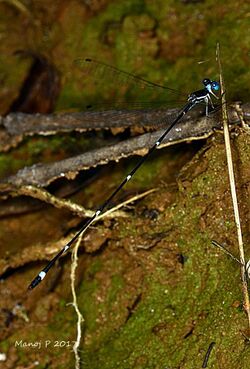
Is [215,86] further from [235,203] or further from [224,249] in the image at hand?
[224,249]

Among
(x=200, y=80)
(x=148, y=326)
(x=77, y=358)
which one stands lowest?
(x=77, y=358)

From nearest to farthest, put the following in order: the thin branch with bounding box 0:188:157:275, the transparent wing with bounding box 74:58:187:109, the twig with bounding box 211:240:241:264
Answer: the twig with bounding box 211:240:241:264, the thin branch with bounding box 0:188:157:275, the transparent wing with bounding box 74:58:187:109

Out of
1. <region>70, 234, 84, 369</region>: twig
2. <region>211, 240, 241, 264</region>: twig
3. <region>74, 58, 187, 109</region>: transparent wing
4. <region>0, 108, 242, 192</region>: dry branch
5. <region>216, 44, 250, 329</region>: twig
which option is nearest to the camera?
<region>216, 44, 250, 329</region>: twig

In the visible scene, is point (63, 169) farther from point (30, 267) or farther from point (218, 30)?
point (218, 30)

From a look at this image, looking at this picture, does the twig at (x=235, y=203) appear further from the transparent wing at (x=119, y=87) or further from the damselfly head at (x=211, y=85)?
the transparent wing at (x=119, y=87)

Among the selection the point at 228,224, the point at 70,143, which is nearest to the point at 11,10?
the point at 70,143

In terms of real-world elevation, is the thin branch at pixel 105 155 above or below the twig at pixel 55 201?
above

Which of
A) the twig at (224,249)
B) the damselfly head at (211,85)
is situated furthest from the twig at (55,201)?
the damselfly head at (211,85)

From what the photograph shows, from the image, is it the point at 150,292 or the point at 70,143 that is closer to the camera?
the point at 150,292

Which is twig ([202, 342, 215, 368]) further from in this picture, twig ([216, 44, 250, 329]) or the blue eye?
the blue eye

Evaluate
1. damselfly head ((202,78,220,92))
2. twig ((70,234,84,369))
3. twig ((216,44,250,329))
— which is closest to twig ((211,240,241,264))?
twig ((216,44,250,329))

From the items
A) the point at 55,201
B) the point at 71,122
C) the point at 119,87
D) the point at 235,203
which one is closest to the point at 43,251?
the point at 55,201
